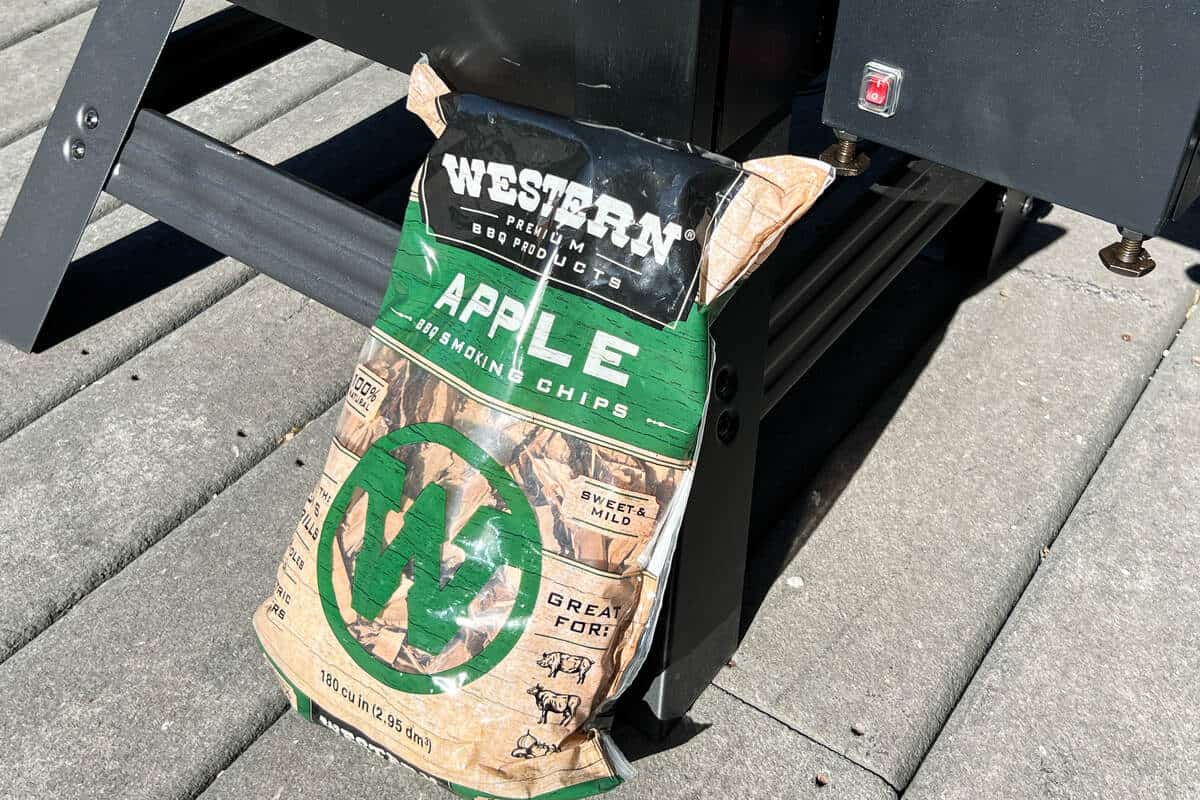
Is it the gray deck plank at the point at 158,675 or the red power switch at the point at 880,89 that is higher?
the red power switch at the point at 880,89

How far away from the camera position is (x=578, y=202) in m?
1.15

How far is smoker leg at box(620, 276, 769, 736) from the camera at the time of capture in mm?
1246

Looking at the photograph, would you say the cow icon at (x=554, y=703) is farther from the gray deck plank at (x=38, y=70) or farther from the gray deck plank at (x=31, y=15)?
the gray deck plank at (x=31, y=15)

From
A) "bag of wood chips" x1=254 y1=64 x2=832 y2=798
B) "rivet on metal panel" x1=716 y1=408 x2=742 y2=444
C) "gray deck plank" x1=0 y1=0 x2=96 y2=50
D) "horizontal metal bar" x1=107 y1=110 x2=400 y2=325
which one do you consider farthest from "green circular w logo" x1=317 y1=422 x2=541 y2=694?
"gray deck plank" x1=0 y1=0 x2=96 y2=50

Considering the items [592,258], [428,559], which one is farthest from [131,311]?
[592,258]

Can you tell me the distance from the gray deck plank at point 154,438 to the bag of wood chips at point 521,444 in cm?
44

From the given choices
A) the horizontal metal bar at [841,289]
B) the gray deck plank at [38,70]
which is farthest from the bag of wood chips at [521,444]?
the gray deck plank at [38,70]

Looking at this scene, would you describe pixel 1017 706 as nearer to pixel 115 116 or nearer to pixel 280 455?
pixel 280 455

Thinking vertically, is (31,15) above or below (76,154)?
below

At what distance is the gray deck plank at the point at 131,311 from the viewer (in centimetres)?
183

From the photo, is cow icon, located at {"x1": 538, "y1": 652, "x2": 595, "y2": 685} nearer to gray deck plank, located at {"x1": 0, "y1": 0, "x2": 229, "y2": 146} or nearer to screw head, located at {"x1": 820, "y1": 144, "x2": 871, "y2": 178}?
screw head, located at {"x1": 820, "y1": 144, "x2": 871, "y2": 178}

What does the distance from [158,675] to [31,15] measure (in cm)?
194

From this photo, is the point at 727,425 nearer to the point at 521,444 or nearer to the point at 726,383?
the point at 726,383

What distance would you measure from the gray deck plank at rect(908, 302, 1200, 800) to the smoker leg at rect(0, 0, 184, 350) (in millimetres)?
1340
